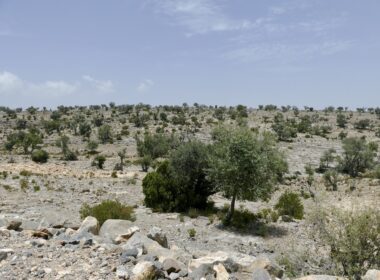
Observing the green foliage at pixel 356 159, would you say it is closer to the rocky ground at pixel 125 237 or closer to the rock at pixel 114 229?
the rocky ground at pixel 125 237

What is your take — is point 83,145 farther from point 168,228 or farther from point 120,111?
point 168,228

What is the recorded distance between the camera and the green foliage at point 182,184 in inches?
987

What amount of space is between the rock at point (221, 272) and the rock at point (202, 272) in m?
0.11

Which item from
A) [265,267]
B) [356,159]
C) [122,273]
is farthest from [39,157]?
[122,273]

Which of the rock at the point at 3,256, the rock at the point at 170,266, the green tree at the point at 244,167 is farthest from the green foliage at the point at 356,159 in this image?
the rock at the point at 3,256

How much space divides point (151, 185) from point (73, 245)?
1504cm

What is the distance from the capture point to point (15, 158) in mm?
52219

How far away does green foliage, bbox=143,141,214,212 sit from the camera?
2506 cm

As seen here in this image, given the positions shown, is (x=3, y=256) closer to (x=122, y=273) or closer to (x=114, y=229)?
(x=122, y=273)

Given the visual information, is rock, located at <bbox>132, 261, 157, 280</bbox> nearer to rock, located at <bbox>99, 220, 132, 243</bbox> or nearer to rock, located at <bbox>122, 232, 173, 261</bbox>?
rock, located at <bbox>122, 232, 173, 261</bbox>

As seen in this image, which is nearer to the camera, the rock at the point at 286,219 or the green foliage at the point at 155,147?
the rock at the point at 286,219

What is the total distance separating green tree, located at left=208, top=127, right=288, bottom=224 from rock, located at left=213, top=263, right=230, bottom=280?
1208 centimetres

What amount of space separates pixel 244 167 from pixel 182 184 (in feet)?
17.5

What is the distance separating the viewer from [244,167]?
21.6 metres
